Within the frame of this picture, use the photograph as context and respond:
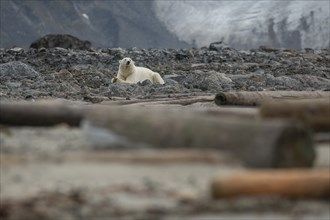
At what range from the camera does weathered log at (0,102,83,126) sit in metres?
2.96

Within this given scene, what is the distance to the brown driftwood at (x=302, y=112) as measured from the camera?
287 cm

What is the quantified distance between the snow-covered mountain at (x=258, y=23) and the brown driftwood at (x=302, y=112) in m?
33.0

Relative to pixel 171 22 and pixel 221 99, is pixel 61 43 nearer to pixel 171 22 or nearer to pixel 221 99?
pixel 221 99

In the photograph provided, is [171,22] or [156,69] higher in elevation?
[171,22]

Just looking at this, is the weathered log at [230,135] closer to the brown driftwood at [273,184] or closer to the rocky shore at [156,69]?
the brown driftwood at [273,184]

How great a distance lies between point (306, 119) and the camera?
2.98 metres

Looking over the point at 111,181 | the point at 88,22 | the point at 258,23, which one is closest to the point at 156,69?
the point at 111,181

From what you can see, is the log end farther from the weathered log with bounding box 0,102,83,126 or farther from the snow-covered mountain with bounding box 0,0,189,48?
the snow-covered mountain with bounding box 0,0,189,48

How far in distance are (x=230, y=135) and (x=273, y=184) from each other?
0.20 meters

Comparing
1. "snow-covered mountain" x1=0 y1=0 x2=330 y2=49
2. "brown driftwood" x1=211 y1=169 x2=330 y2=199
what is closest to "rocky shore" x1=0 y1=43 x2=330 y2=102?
"brown driftwood" x1=211 y1=169 x2=330 y2=199

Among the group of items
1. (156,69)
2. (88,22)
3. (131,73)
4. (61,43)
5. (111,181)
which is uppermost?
(88,22)

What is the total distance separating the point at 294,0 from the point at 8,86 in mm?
27259

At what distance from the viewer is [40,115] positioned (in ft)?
9.76

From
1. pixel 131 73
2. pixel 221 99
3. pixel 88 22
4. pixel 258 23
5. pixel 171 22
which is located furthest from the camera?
pixel 88 22
